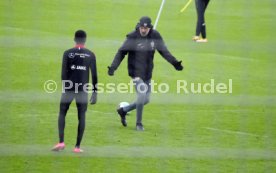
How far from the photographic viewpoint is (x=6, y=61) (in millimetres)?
15242

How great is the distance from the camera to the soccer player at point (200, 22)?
1731cm

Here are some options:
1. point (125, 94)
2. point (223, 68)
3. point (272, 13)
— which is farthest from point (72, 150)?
point (272, 13)

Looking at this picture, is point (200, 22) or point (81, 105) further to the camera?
point (200, 22)

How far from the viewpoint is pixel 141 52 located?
10.9 metres

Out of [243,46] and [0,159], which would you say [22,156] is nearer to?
[0,159]

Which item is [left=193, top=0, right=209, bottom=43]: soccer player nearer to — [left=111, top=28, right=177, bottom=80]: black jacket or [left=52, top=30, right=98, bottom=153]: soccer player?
[left=111, top=28, right=177, bottom=80]: black jacket

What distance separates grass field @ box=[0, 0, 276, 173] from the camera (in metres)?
9.54

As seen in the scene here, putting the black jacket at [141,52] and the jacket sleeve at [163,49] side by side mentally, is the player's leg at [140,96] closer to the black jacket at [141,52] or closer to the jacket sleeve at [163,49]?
the black jacket at [141,52]

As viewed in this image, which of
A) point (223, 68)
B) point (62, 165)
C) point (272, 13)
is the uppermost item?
point (272, 13)

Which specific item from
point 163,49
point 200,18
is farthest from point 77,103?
point 200,18

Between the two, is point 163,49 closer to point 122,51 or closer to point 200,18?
point 122,51

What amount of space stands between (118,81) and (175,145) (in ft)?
14.5

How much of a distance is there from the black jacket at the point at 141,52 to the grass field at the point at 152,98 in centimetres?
89

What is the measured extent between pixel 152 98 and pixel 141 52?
271 cm
